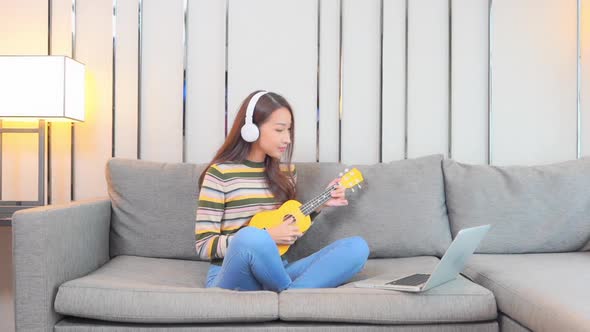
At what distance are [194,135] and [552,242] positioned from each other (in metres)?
1.56

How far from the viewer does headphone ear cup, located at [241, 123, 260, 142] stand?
1.85 meters

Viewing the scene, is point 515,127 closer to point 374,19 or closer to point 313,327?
point 374,19

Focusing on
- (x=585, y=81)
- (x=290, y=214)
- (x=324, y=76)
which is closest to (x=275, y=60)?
(x=324, y=76)

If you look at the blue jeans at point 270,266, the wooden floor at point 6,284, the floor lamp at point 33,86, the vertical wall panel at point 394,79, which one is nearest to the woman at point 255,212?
the blue jeans at point 270,266

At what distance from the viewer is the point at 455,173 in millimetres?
2176

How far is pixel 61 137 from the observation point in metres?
2.45

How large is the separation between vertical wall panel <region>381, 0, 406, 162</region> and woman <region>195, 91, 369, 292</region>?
0.64 m

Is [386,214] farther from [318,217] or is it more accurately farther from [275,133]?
[275,133]

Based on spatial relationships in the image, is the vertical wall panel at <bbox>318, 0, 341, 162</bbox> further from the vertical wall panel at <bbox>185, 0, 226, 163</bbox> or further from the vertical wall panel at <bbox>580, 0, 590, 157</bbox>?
the vertical wall panel at <bbox>580, 0, 590, 157</bbox>

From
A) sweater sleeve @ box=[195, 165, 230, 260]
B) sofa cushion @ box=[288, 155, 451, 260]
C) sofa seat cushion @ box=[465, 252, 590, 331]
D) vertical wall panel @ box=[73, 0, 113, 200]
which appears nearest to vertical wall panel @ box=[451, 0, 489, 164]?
sofa cushion @ box=[288, 155, 451, 260]

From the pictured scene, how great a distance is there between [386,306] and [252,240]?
0.41 m

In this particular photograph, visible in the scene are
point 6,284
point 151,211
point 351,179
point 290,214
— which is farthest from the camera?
point 6,284

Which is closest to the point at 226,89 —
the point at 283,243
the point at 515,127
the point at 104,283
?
the point at 283,243

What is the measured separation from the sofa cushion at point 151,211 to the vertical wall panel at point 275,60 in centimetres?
56
